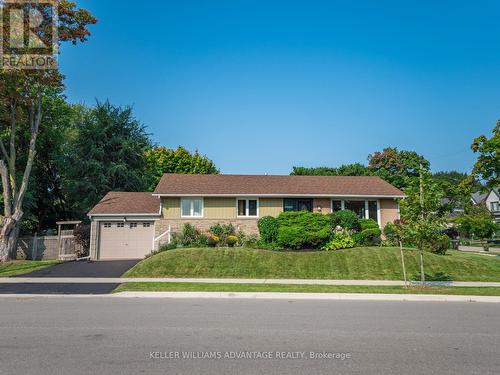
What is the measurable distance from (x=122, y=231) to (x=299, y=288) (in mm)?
14892

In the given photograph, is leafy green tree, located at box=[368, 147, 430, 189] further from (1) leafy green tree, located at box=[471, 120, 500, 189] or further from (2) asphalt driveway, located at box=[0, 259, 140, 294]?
(2) asphalt driveway, located at box=[0, 259, 140, 294]

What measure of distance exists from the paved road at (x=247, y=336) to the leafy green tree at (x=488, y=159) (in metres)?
17.4

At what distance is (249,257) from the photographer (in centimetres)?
2047

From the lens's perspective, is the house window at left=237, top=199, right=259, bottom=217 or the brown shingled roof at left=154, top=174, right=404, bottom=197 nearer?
the brown shingled roof at left=154, top=174, right=404, bottom=197

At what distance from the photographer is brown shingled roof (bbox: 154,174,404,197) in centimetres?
2602

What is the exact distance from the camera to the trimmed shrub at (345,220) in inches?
963

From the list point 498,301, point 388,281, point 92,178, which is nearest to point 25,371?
point 498,301

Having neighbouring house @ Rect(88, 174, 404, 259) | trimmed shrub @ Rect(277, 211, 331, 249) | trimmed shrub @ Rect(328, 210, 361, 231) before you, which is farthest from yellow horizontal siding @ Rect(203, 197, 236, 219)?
trimmed shrub @ Rect(328, 210, 361, 231)

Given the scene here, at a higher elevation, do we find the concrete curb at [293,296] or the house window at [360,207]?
the house window at [360,207]

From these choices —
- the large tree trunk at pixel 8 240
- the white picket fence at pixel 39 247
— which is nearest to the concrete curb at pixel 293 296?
the large tree trunk at pixel 8 240

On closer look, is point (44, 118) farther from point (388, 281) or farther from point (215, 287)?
point (388, 281)

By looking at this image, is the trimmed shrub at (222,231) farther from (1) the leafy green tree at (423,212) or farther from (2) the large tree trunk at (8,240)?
(1) the leafy green tree at (423,212)

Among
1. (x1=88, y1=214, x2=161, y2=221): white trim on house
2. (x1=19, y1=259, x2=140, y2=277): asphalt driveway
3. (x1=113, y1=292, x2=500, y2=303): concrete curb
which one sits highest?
(x1=88, y1=214, x2=161, y2=221): white trim on house

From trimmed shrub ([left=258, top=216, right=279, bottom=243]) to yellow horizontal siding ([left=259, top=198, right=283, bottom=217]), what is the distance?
61.7 inches
